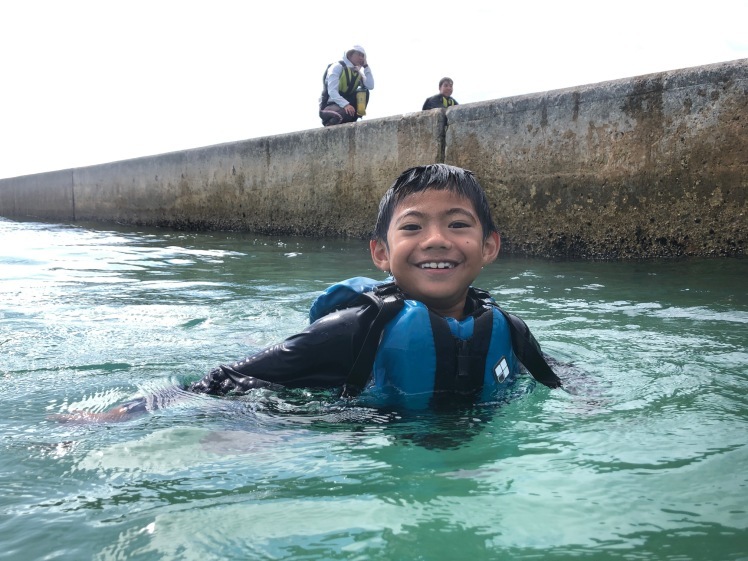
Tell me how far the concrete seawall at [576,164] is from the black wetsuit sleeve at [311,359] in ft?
12.7

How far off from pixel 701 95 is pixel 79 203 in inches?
502

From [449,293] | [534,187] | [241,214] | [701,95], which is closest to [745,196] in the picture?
[701,95]

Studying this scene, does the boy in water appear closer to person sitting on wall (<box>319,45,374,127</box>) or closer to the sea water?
the sea water

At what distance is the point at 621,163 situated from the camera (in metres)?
5.87

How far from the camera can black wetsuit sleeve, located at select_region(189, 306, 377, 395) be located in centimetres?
236

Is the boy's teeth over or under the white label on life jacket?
over

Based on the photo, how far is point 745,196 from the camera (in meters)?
5.24

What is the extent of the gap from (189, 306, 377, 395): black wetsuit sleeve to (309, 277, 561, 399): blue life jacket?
0.15ft

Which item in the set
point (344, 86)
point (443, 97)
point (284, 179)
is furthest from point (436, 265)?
point (443, 97)

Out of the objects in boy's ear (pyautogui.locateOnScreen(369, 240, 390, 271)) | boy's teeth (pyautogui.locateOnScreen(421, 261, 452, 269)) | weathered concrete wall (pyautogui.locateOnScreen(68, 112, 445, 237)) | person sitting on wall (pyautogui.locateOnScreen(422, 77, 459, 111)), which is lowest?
boy's teeth (pyautogui.locateOnScreen(421, 261, 452, 269))

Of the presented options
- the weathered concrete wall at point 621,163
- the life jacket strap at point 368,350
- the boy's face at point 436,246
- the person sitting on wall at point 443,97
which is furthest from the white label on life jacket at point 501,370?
the person sitting on wall at point 443,97

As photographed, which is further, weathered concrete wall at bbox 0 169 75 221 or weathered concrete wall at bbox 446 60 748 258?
weathered concrete wall at bbox 0 169 75 221

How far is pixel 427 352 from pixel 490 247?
516mm

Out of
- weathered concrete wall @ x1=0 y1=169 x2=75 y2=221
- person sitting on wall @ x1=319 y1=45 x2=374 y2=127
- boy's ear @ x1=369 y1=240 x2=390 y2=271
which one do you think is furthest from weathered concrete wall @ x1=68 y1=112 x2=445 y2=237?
boy's ear @ x1=369 y1=240 x2=390 y2=271
